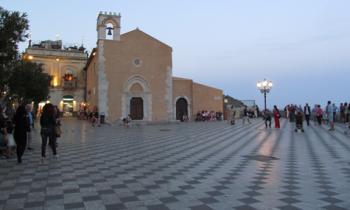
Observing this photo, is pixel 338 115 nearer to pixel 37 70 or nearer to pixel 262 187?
pixel 37 70

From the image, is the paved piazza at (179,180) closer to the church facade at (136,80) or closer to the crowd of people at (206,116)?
the church facade at (136,80)

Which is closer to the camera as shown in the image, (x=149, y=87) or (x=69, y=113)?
(x=149, y=87)

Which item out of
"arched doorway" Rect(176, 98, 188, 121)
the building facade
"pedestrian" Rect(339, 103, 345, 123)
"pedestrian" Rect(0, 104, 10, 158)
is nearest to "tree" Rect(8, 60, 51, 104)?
"pedestrian" Rect(0, 104, 10, 158)

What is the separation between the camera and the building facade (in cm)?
5244

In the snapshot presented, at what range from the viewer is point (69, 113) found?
174ft

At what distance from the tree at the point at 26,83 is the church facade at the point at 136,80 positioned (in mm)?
12818

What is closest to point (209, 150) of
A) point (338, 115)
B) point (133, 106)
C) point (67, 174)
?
point (67, 174)

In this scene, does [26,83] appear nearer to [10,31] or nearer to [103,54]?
[10,31]

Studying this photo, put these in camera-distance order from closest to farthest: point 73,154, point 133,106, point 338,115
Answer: point 73,154
point 338,115
point 133,106

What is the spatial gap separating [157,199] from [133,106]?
103 ft

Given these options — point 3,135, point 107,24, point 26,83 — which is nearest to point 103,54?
point 107,24

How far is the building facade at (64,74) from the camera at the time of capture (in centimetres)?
5244

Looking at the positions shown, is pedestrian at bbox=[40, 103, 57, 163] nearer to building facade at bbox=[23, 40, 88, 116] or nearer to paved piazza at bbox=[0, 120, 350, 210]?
paved piazza at bbox=[0, 120, 350, 210]

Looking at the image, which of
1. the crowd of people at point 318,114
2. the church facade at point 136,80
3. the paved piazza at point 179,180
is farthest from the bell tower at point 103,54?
the paved piazza at point 179,180
